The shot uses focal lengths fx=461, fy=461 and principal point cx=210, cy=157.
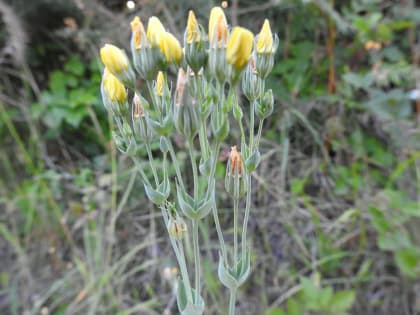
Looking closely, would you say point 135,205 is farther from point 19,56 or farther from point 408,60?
point 408,60

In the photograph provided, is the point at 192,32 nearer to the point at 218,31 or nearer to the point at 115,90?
the point at 218,31

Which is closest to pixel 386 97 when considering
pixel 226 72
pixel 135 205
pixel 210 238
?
pixel 210 238

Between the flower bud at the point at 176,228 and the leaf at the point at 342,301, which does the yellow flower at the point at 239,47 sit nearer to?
the flower bud at the point at 176,228

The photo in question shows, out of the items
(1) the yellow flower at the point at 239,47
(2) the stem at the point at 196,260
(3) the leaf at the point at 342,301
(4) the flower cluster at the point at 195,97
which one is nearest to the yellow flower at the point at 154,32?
(4) the flower cluster at the point at 195,97

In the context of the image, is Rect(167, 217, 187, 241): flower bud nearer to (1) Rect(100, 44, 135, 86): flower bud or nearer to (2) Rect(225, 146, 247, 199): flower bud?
(2) Rect(225, 146, 247, 199): flower bud

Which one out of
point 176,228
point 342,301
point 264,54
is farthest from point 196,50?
point 342,301

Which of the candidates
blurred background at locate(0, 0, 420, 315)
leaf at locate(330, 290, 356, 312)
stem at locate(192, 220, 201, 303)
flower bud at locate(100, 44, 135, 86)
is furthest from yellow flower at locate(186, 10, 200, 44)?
leaf at locate(330, 290, 356, 312)
